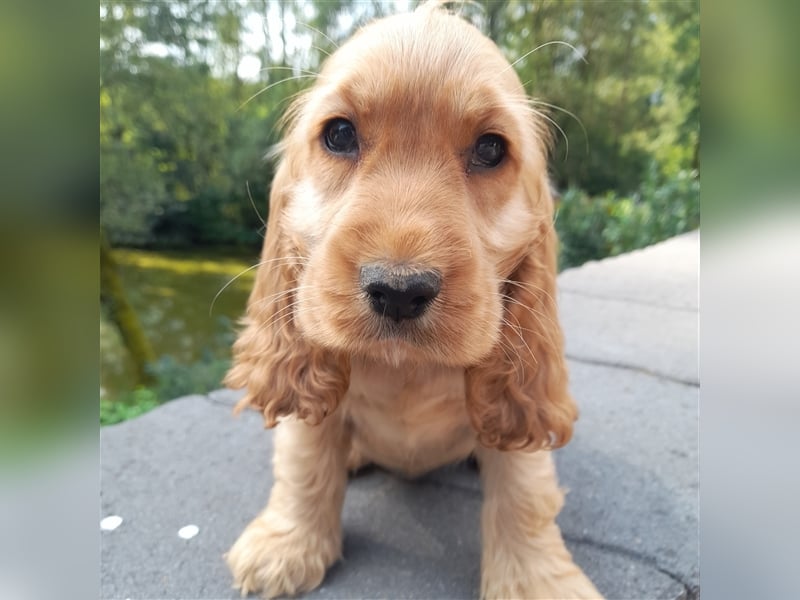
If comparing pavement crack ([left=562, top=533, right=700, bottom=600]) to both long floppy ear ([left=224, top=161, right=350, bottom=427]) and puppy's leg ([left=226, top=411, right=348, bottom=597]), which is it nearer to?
puppy's leg ([left=226, top=411, right=348, bottom=597])

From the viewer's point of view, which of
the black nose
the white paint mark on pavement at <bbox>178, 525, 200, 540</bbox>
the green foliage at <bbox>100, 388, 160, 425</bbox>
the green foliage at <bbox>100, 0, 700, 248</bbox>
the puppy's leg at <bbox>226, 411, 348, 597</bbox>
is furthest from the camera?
the green foliage at <bbox>100, 0, 700, 248</bbox>

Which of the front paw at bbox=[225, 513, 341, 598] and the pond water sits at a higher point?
the pond water

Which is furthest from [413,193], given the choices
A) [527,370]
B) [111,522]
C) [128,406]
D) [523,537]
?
[128,406]

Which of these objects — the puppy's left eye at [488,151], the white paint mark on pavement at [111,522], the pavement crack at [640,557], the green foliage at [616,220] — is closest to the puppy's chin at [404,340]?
the puppy's left eye at [488,151]

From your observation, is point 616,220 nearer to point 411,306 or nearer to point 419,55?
point 419,55

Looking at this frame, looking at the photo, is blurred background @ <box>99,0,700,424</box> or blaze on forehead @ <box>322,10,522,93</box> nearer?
blaze on forehead @ <box>322,10,522,93</box>

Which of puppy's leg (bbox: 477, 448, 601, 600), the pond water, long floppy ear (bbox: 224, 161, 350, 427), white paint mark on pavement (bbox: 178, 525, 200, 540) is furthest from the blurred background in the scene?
puppy's leg (bbox: 477, 448, 601, 600)

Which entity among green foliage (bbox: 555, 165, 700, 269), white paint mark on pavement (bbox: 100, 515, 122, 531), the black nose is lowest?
white paint mark on pavement (bbox: 100, 515, 122, 531)
